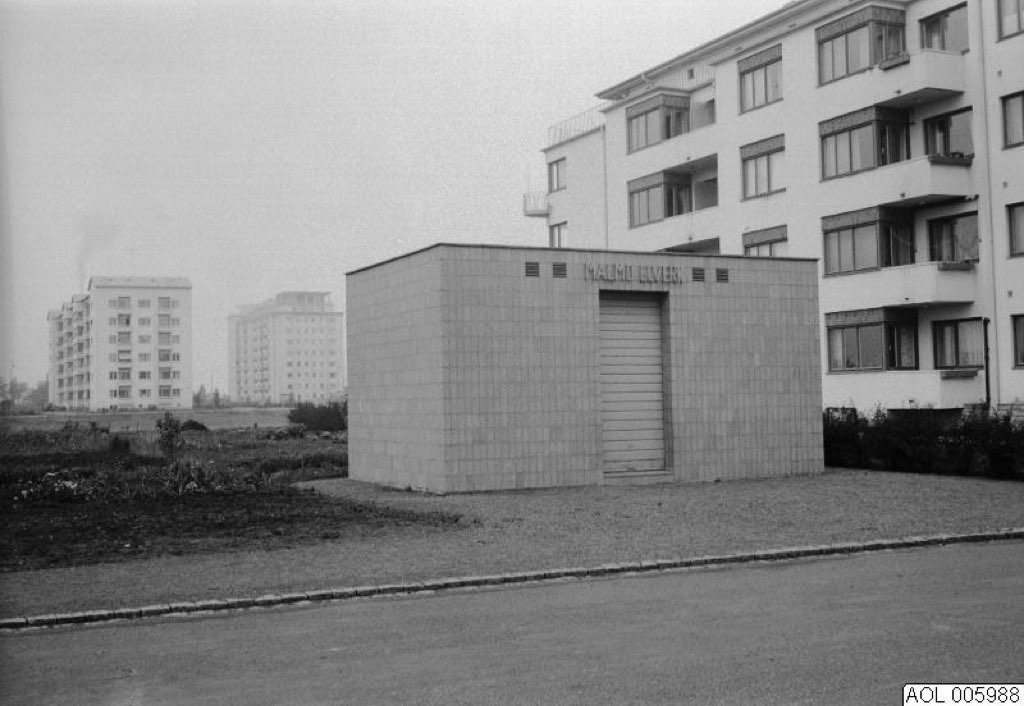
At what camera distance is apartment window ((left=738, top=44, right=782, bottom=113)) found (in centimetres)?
4197

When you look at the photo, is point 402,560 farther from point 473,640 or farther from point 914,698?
point 914,698

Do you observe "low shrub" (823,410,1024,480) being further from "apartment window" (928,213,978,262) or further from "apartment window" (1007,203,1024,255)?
"apartment window" (928,213,978,262)

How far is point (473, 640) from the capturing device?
8.28 metres

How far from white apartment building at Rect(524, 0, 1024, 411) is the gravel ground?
1527cm

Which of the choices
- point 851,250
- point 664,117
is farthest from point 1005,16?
point 664,117

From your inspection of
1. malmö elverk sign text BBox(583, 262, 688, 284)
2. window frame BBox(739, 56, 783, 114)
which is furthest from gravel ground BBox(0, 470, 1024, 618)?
window frame BBox(739, 56, 783, 114)

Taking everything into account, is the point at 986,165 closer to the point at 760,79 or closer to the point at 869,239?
the point at 869,239

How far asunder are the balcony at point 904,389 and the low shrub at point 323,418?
20.3 metres

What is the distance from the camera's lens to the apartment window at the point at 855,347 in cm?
3734

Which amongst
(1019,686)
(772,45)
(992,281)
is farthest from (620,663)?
(772,45)

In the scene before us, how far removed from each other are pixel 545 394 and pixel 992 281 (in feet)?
65.1

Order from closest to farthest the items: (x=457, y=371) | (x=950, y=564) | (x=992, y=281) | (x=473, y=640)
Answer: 1. (x=473, y=640)
2. (x=950, y=564)
3. (x=457, y=371)
4. (x=992, y=281)

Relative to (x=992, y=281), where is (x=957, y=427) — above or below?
below

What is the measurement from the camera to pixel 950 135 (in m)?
36.1
